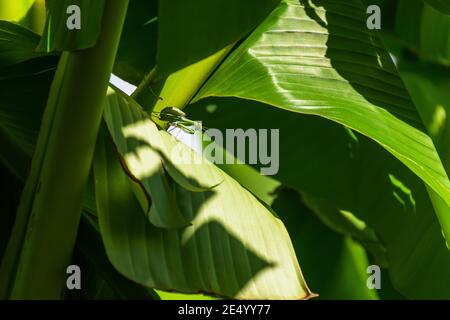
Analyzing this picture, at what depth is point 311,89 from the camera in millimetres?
697

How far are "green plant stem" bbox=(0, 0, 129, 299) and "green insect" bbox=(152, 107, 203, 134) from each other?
0.27 feet

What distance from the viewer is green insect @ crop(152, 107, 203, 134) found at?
0.67 meters

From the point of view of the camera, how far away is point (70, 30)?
55 centimetres

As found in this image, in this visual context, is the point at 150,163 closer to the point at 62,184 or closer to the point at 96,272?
the point at 62,184

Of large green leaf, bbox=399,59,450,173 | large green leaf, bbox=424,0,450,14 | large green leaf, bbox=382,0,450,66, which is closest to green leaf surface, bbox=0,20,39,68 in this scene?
large green leaf, bbox=424,0,450,14

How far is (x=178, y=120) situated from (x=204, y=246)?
0.46 ft

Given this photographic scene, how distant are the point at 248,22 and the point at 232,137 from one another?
0.33 meters

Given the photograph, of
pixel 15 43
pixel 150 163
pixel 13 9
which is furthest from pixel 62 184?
pixel 13 9

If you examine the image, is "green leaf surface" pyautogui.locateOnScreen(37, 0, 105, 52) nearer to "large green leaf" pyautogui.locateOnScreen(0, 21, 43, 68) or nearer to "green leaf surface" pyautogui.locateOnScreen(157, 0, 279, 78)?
"green leaf surface" pyautogui.locateOnScreen(157, 0, 279, 78)

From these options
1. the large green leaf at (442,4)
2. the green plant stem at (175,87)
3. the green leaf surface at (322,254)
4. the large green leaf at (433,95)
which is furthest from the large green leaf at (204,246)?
the green leaf surface at (322,254)

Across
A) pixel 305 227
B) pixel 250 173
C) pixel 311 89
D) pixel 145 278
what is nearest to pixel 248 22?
pixel 311 89

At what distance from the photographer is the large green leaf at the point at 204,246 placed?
55 centimetres
